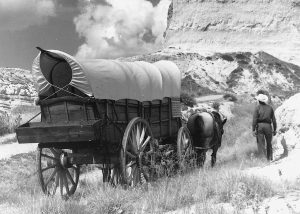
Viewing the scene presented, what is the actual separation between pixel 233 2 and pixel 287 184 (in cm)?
8624

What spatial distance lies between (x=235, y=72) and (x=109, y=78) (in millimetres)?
56696

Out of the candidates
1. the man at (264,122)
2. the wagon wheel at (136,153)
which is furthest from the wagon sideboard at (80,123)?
the man at (264,122)

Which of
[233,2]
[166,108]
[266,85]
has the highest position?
[233,2]

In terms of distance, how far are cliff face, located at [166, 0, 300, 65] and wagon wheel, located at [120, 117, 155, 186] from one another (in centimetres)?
7449

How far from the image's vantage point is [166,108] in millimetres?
10430

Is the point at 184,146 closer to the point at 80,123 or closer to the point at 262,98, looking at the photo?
the point at 262,98

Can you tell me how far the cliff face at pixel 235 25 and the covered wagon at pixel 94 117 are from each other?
74.3 meters

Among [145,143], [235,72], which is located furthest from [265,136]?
[235,72]

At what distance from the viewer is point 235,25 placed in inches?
3406

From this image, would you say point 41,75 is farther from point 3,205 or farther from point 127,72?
point 3,205

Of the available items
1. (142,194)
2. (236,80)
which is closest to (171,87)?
(142,194)

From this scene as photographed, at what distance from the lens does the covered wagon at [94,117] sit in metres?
7.88

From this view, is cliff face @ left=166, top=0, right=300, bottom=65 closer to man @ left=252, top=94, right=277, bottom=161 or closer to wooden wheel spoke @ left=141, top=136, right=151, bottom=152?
man @ left=252, top=94, right=277, bottom=161

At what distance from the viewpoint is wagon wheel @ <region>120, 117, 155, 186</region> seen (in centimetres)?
788
